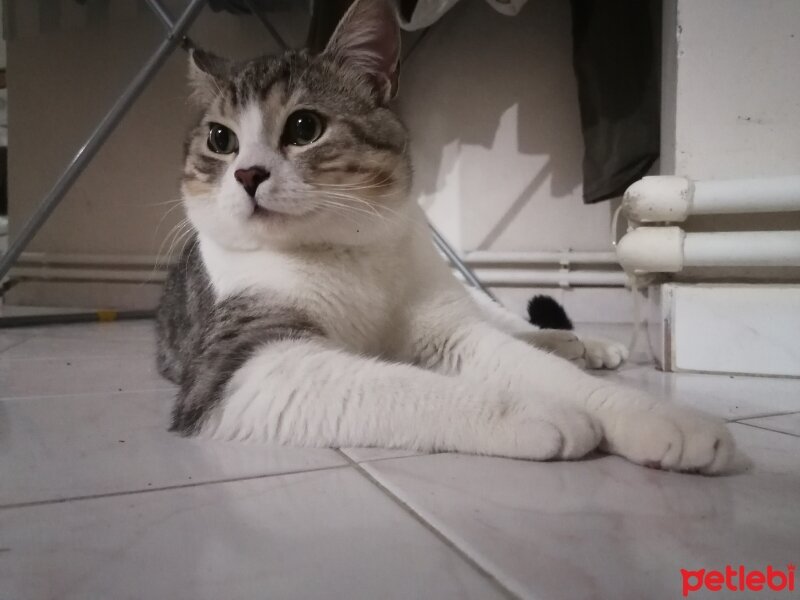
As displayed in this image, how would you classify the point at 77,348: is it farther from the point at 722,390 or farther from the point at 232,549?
the point at 722,390

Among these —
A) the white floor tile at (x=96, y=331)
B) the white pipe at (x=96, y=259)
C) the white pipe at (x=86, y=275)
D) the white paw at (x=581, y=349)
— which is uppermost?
the white paw at (x=581, y=349)

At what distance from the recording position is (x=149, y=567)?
0.54 metres

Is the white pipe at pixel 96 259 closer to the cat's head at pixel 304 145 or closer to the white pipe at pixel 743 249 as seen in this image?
the cat's head at pixel 304 145

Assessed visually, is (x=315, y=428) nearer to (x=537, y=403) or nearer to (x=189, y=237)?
(x=537, y=403)

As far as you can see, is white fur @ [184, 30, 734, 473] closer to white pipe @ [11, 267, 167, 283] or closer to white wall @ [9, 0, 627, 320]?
white wall @ [9, 0, 627, 320]

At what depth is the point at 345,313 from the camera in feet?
3.74

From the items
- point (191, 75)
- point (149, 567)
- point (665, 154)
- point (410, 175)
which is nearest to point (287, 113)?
point (410, 175)

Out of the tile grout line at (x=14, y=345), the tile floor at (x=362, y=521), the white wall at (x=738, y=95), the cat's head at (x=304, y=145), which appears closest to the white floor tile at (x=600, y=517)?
the tile floor at (x=362, y=521)

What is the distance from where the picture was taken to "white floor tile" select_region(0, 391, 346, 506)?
75cm

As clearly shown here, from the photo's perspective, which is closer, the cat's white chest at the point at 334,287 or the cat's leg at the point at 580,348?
the cat's white chest at the point at 334,287

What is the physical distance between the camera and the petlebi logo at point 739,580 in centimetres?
49

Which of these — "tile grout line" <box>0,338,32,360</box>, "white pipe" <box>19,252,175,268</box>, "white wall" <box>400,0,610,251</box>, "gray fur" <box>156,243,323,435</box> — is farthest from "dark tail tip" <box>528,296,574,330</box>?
"white pipe" <box>19,252,175,268</box>

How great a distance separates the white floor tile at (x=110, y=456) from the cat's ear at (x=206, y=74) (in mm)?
768

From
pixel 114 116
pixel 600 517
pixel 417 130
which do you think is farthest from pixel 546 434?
pixel 417 130
